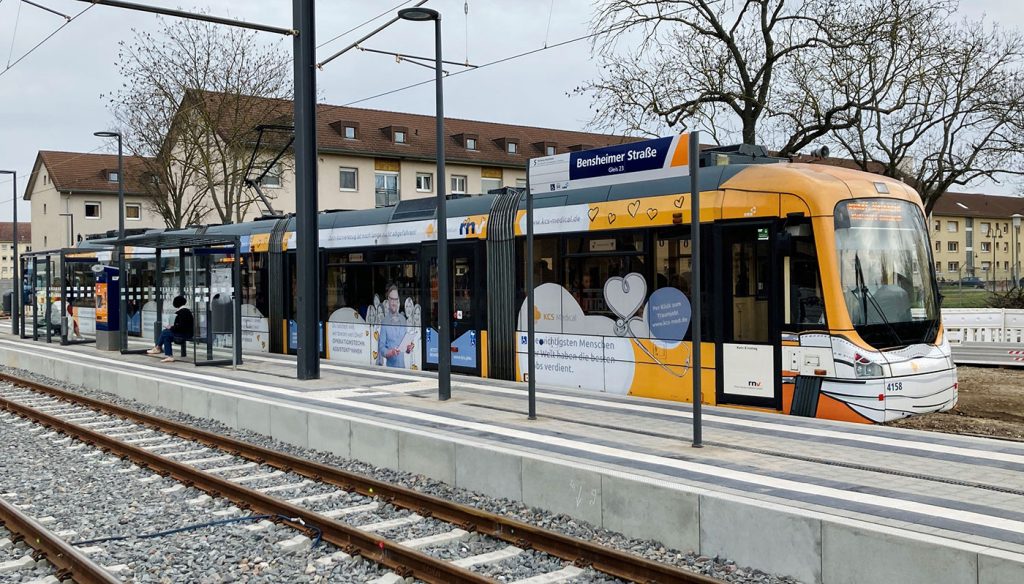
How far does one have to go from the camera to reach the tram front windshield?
32.9 feet

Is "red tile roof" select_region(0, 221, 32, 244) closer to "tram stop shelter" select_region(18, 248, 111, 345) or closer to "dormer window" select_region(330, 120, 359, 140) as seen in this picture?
"dormer window" select_region(330, 120, 359, 140)

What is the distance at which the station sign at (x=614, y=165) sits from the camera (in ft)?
28.5

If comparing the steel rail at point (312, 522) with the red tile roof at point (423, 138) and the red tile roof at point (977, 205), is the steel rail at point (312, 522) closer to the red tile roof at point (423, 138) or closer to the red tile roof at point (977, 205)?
the red tile roof at point (423, 138)

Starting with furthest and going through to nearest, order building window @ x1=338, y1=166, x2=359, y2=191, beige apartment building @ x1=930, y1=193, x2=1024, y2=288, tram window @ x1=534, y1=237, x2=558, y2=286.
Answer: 1. beige apartment building @ x1=930, y1=193, x2=1024, y2=288
2. building window @ x1=338, y1=166, x2=359, y2=191
3. tram window @ x1=534, y1=237, x2=558, y2=286

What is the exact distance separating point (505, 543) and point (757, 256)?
509 cm

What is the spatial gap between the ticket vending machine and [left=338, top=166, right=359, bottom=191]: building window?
90.9 ft

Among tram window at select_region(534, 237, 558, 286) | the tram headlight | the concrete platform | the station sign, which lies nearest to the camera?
the concrete platform

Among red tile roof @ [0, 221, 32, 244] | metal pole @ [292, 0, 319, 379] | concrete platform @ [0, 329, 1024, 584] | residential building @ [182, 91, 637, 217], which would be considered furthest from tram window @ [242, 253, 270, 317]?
red tile roof @ [0, 221, 32, 244]

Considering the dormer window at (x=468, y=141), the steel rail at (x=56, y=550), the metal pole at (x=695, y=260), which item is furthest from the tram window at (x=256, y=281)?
the dormer window at (x=468, y=141)

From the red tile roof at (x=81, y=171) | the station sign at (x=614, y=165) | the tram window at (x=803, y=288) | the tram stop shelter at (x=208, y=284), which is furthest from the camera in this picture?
the red tile roof at (x=81, y=171)

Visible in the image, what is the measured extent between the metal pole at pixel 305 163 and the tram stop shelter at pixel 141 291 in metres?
2.25

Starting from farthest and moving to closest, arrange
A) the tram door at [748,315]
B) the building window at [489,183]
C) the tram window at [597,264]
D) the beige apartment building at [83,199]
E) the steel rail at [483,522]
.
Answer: the beige apartment building at [83,199], the building window at [489,183], the tram window at [597,264], the tram door at [748,315], the steel rail at [483,522]

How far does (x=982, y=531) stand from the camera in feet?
18.5

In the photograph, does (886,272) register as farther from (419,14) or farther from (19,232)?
(19,232)
